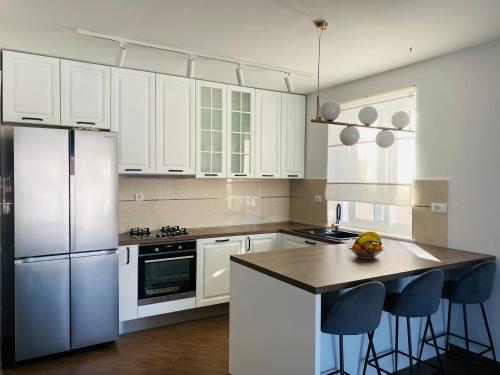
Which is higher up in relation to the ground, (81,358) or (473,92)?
(473,92)

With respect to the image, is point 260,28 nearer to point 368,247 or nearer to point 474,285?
point 368,247

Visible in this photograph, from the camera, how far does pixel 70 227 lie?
10.2 feet

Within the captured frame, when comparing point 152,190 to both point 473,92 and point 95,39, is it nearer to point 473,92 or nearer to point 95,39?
point 95,39

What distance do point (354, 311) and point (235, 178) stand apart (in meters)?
2.67

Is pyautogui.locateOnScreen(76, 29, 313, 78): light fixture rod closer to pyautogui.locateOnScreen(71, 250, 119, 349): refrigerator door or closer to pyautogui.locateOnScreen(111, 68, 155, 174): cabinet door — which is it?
pyautogui.locateOnScreen(111, 68, 155, 174): cabinet door

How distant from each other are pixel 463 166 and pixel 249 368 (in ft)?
7.75

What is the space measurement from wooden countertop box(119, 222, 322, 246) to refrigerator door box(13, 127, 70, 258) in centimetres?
63

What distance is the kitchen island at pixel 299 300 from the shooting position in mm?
2086

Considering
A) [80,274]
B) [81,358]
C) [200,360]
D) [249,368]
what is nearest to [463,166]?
[249,368]

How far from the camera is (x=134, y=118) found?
3.76 meters

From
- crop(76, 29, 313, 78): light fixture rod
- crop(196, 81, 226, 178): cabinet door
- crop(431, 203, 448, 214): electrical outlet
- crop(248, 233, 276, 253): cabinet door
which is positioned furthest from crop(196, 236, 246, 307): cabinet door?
crop(431, 203, 448, 214): electrical outlet

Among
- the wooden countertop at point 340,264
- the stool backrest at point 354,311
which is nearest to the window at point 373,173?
the wooden countertop at point 340,264

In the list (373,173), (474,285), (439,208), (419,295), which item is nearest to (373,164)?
(373,173)

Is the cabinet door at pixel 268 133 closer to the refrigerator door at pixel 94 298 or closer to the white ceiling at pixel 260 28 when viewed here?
the white ceiling at pixel 260 28
